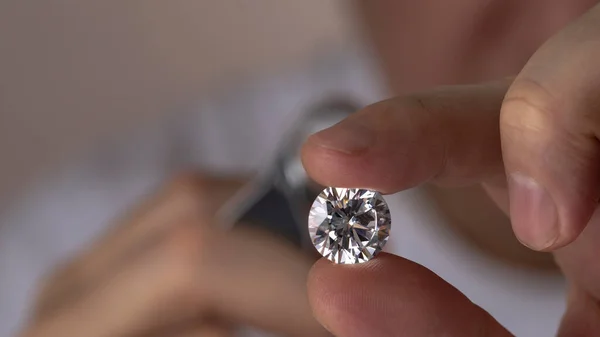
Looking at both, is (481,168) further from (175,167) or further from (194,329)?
(175,167)

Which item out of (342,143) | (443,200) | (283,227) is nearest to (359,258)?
(342,143)

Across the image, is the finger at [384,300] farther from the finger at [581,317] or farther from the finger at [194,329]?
the finger at [194,329]

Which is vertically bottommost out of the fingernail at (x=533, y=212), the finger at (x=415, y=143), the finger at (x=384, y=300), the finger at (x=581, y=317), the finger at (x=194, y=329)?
the finger at (x=194, y=329)

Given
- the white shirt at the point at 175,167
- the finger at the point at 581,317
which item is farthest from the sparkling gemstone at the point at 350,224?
the white shirt at the point at 175,167

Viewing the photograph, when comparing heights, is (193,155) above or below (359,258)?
below

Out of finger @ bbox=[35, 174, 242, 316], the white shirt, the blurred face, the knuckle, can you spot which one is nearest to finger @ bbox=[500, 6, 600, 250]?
the knuckle

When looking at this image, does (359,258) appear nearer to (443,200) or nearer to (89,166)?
(443,200)

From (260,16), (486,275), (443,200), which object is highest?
(260,16)
